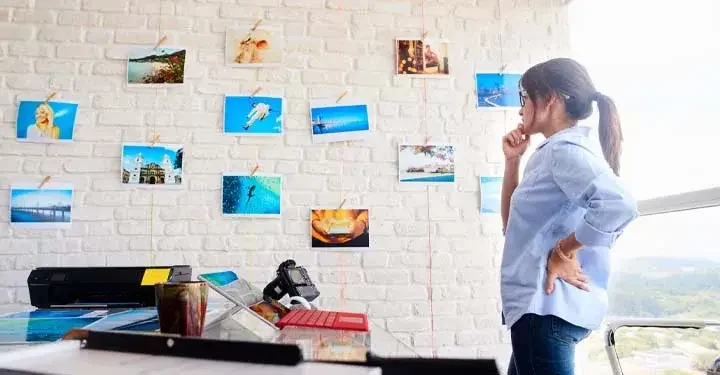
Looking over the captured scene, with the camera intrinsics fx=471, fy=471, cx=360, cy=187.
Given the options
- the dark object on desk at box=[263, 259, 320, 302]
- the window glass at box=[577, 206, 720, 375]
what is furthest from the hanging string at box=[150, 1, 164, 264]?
the window glass at box=[577, 206, 720, 375]

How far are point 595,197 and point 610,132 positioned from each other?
0.33 m

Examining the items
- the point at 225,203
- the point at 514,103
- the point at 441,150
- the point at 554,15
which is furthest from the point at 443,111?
the point at 225,203

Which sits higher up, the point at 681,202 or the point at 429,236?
the point at 681,202

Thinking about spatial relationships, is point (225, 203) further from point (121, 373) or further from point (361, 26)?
point (121, 373)

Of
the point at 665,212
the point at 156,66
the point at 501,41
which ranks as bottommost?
the point at 665,212

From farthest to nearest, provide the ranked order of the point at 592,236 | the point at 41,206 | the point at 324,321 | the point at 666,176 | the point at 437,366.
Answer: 1. the point at 41,206
2. the point at 666,176
3. the point at 592,236
4. the point at 324,321
5. the point at 437,366

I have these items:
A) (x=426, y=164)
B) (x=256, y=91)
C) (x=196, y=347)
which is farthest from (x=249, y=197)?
(x=196, y=347)

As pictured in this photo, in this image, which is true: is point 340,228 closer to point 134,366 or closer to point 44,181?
point 44,181

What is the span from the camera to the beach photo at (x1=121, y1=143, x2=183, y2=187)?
210 cm

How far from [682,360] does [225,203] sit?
187 cm

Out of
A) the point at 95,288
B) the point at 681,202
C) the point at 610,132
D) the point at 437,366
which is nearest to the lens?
the point at 437,366

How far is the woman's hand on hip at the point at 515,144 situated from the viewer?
5.61 feet

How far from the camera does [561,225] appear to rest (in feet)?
4.12

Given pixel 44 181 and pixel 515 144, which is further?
pixel 44 181
